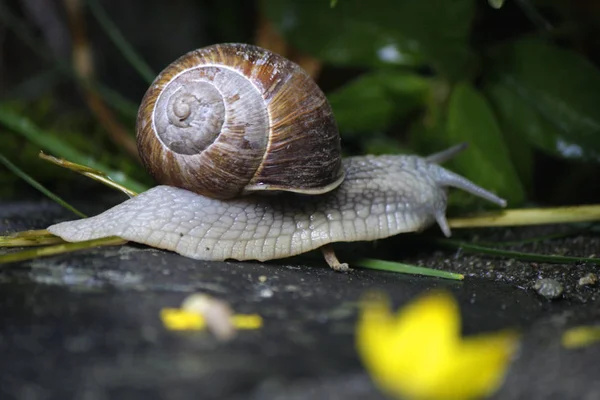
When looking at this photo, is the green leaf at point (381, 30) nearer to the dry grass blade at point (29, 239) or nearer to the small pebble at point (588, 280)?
the small pebble at point (588, 280)

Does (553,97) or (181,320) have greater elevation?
(553,97)

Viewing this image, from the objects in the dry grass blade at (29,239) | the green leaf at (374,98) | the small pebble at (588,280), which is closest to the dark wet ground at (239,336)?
the small pebble at (588,280)

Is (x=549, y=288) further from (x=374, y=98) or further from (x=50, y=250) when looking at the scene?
(x=374, y=98)

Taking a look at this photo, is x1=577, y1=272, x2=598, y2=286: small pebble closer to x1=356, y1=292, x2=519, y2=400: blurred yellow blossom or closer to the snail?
the snail

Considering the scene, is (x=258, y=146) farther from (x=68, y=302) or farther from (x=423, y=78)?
(x=423, y=78)

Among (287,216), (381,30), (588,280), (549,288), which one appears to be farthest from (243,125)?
(381,30)

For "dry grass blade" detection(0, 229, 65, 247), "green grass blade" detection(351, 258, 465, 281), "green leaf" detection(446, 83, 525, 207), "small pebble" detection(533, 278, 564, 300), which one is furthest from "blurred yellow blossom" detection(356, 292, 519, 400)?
"green leaf" detection(446, 83, 525, 207)
